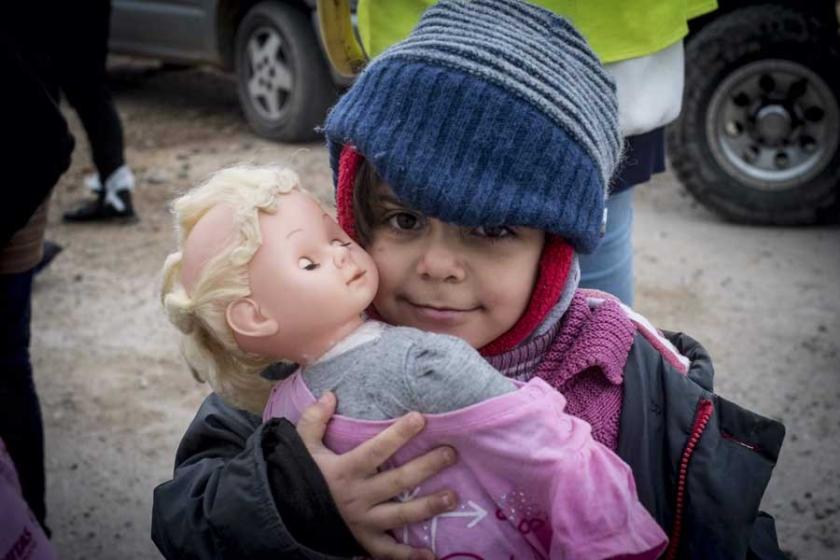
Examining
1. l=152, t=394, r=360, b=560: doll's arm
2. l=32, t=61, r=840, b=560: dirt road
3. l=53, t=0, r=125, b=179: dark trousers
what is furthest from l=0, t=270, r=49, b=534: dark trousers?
l=53, t=0, r=125, b=179: dark trousers

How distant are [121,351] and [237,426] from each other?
2978 millimetres

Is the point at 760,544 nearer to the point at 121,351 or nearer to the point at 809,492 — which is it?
the point at 809,492

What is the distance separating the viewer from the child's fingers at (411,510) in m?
1.45

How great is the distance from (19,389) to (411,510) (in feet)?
6.11

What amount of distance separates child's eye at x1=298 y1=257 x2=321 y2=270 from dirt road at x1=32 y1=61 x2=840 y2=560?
1.89 m

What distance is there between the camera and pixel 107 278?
529 centimetres

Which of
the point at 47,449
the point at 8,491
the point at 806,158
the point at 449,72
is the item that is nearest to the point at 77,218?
the point at 47,449

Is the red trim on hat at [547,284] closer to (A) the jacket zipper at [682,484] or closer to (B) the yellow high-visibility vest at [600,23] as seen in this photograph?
(A) the jacket zipper at [682,484]

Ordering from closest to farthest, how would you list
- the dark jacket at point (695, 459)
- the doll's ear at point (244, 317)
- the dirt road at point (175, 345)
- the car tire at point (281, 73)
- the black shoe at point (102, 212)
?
1. the doll's ear at point (244, 317)
2. the dark jacket at point (695, 459)
3. the dirt road at point (175, 345)
4. the black shoe at point (102, 212)
5. the car tire at point (281, 73)

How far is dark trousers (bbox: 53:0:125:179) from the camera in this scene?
518 centimetres

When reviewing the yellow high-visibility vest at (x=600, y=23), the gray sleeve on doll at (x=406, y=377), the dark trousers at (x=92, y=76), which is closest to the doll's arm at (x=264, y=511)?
the gray sleeve on doll at (x=406, y=377)

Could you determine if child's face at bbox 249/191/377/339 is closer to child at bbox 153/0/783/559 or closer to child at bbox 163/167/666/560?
child at bbox 163/167/666/560

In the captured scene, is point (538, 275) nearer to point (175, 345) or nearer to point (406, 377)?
point (406, 377)

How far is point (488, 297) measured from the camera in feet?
5.30
